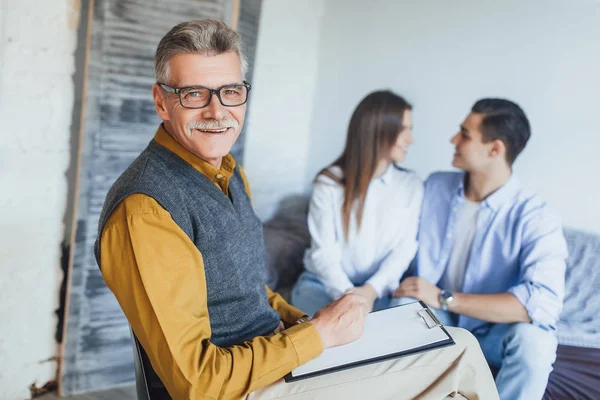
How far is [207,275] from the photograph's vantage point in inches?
54.4

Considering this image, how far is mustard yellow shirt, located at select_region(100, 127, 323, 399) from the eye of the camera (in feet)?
3.95

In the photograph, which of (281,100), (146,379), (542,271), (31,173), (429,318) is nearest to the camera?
(146,379)

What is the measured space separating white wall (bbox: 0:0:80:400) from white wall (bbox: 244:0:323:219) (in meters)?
1.09

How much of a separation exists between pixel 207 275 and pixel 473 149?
135 cm

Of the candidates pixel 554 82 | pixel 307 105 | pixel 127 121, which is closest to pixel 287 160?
pixel 307 105

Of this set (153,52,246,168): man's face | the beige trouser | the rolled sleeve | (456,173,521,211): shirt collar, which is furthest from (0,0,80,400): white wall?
the rolled sleeve

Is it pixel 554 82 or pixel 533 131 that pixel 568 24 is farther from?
pixel 533 131

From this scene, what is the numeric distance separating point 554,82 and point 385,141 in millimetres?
777

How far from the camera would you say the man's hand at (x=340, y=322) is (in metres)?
1.42

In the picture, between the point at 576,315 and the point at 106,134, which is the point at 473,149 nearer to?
the point at 576,315

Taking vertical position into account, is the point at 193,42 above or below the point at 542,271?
above

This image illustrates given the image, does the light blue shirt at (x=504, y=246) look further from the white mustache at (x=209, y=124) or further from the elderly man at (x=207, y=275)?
the white mustache at (x=209, y=124)

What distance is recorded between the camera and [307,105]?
328cm

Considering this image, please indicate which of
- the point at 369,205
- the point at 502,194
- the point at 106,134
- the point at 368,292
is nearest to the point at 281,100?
the point at 369,205
